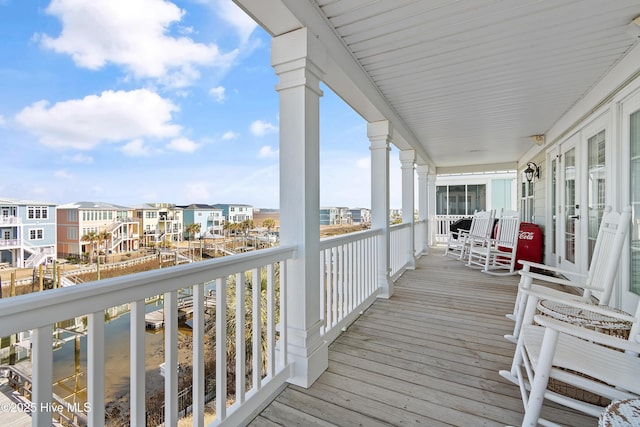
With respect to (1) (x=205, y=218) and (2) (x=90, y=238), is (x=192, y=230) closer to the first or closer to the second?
(1) (x=205, y=218)

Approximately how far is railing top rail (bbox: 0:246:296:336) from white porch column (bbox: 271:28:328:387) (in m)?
0.51

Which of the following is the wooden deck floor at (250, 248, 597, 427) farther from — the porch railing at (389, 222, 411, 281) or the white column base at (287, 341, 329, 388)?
the porch railing at (389, 222, 411, 281)

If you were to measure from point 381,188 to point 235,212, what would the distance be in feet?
5.74

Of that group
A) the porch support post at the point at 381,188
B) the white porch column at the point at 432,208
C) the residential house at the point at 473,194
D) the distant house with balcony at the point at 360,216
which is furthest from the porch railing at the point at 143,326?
the residential house at the point at 473,194

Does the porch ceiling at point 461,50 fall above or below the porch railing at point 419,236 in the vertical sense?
above

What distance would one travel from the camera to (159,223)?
5.87ft

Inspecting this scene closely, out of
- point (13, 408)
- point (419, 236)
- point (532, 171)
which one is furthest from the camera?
point (419, 236)

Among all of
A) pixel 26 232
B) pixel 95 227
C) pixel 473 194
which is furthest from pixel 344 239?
pixel 473 194

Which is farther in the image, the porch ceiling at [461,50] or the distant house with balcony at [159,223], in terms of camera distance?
the porch ceiling at [461,50]

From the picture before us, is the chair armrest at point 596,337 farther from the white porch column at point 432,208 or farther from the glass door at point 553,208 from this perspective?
the white porch column at point 432,208

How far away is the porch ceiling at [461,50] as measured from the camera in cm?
177

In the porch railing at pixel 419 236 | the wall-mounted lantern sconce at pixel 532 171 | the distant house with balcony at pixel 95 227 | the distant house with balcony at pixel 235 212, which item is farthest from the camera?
the porch railing at pixel 419 236

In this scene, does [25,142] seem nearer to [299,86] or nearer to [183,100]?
[299,86]

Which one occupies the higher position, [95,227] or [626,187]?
[626,187]
